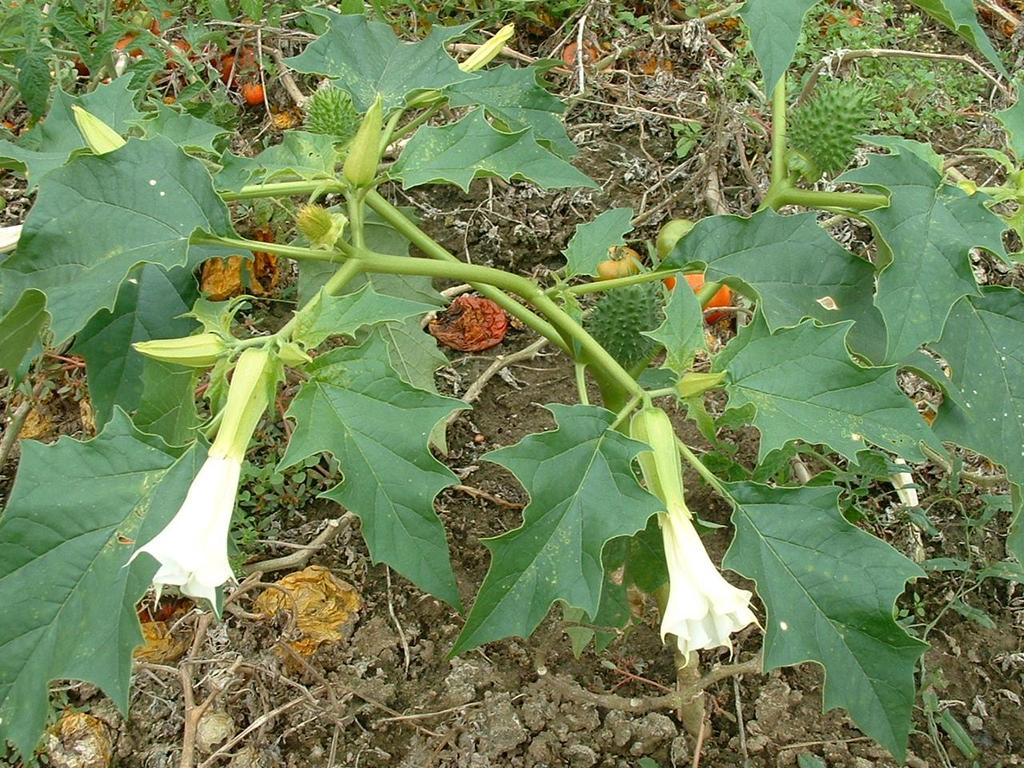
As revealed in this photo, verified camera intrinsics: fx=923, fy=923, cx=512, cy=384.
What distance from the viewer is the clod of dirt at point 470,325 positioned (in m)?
1.81

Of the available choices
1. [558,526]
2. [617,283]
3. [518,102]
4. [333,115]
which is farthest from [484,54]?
[558,526]

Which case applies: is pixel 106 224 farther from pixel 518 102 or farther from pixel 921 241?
pixel 921 241

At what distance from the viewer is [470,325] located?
1811 mm

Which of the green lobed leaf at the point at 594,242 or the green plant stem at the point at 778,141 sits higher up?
the green plant stem at the point at 778,141

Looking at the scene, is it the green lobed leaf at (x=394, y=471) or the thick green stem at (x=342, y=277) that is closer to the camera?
the green lobed leaf at (x=394, y=471)

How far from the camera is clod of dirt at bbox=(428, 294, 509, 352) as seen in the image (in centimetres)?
181

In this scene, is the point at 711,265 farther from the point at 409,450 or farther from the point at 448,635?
the point at 448,635

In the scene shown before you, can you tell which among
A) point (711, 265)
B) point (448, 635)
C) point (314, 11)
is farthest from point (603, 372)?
point (314, 11)

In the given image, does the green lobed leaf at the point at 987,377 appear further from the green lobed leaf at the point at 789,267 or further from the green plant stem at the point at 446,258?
the green plant stem at the point at 446,258

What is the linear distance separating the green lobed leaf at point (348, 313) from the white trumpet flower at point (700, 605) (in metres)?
0.37

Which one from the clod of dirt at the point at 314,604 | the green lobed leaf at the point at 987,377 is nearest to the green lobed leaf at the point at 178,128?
the clod of dirt at the point at 314,604

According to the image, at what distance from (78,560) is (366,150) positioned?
545 millimetres

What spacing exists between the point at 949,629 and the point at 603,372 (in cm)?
80

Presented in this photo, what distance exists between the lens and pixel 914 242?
1038mm
